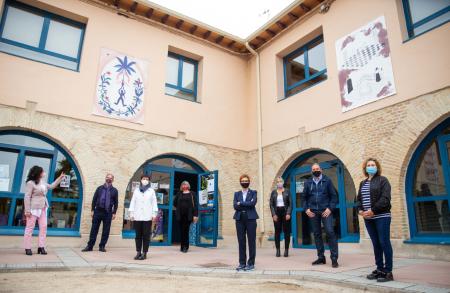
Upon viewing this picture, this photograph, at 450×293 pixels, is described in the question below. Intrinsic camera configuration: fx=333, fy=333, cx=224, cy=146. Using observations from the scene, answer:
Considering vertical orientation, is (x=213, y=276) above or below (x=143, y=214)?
below

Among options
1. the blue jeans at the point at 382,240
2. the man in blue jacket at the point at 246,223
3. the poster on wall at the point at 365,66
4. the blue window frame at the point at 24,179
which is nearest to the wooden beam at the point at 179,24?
the poster on wall at the point at 365,66

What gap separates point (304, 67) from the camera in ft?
33.4

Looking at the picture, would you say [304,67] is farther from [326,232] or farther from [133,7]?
[326,232]

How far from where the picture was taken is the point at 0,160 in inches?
298

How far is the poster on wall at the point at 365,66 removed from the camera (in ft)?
25.0

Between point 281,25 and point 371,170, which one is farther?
point 281,25

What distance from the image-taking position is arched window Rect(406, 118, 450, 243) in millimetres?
6434

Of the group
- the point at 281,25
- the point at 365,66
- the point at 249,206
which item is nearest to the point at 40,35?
the point at 281,25

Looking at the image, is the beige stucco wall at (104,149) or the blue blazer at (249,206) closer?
the blue blazer at (249,206)

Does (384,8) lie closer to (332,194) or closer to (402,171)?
(402,171)

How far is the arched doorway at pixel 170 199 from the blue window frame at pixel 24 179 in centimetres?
135

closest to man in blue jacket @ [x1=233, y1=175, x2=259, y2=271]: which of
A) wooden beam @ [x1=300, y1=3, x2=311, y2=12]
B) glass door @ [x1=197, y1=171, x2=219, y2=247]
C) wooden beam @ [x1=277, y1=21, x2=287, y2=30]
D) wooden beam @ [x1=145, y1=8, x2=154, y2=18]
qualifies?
glass door @ [x1=197, y1=171, x2=219, y2=247]

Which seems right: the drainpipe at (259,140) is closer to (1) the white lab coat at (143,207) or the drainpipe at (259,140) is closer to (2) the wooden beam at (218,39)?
(2) the wooden beam at (218,39)

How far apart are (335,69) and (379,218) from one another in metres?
5.54
